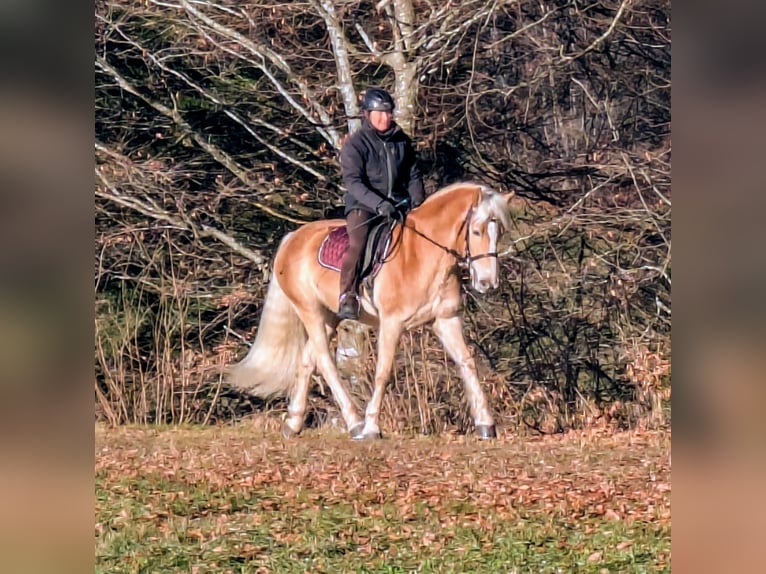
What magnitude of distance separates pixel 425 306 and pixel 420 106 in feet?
4.61

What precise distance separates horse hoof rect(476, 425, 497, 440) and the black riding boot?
3.68 feet

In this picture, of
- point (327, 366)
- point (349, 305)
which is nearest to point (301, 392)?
point (327, 366)

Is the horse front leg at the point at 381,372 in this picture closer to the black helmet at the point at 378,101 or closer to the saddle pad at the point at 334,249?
the saddle pad at the point at 334,249

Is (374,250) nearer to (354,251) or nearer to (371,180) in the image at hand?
(354,251)

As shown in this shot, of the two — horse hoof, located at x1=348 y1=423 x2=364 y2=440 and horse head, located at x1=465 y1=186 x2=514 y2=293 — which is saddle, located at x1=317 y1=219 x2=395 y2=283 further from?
horse hoof, located at x1=348 y1=423 x2=364 y2=440

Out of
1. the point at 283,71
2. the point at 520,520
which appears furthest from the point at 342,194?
the point at 520,520

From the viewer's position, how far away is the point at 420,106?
6.84 metres

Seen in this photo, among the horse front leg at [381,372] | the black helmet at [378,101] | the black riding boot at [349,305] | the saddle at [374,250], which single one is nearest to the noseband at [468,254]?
the saddle at [374,250]

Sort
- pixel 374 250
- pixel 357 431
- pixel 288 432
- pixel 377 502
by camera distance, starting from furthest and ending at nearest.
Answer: pixel 288 432 → pixel 357 431 → pixel 374 250 → pixel 377 502

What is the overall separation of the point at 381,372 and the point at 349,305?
1.65 feet

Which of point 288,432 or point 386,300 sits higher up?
point 386,300

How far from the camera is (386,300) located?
21.2 ft

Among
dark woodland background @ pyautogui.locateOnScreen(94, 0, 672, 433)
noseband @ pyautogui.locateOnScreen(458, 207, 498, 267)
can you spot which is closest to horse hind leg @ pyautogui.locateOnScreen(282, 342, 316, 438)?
dark woodland background @ pyautogui.locateOnScreen(94, 0, 672, 433)
